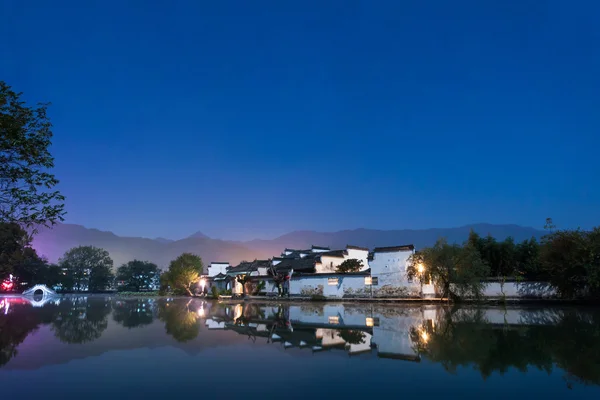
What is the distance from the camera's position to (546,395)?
5199 mm

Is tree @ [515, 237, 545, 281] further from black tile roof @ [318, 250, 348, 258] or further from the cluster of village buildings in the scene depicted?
black tile roof @ [318, 250, 348, 258]

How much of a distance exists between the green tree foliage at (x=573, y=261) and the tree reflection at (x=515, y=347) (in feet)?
33.0

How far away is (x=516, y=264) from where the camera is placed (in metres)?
28.5

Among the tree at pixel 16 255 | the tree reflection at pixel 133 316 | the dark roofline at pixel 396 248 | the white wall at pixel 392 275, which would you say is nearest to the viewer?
the tree reflection at pixel 133 316

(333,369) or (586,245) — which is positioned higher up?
(586,245)

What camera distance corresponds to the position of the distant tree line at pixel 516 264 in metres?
21.2

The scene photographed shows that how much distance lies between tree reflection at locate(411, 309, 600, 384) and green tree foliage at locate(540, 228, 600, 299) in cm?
1007

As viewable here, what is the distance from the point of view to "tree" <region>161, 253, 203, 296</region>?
5591 centimetres

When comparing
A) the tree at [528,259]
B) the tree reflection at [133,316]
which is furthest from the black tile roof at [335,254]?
the tree reflection at [133,316]

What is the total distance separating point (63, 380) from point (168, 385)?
178 centimetres

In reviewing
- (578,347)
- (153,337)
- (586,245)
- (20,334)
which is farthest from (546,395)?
(586,245)

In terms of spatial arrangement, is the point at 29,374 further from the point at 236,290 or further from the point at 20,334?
the point at 236,290

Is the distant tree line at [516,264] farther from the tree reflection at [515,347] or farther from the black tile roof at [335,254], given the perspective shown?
the black tile roof at [335,254]

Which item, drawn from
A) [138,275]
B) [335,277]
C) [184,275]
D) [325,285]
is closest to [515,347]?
[335,277]
